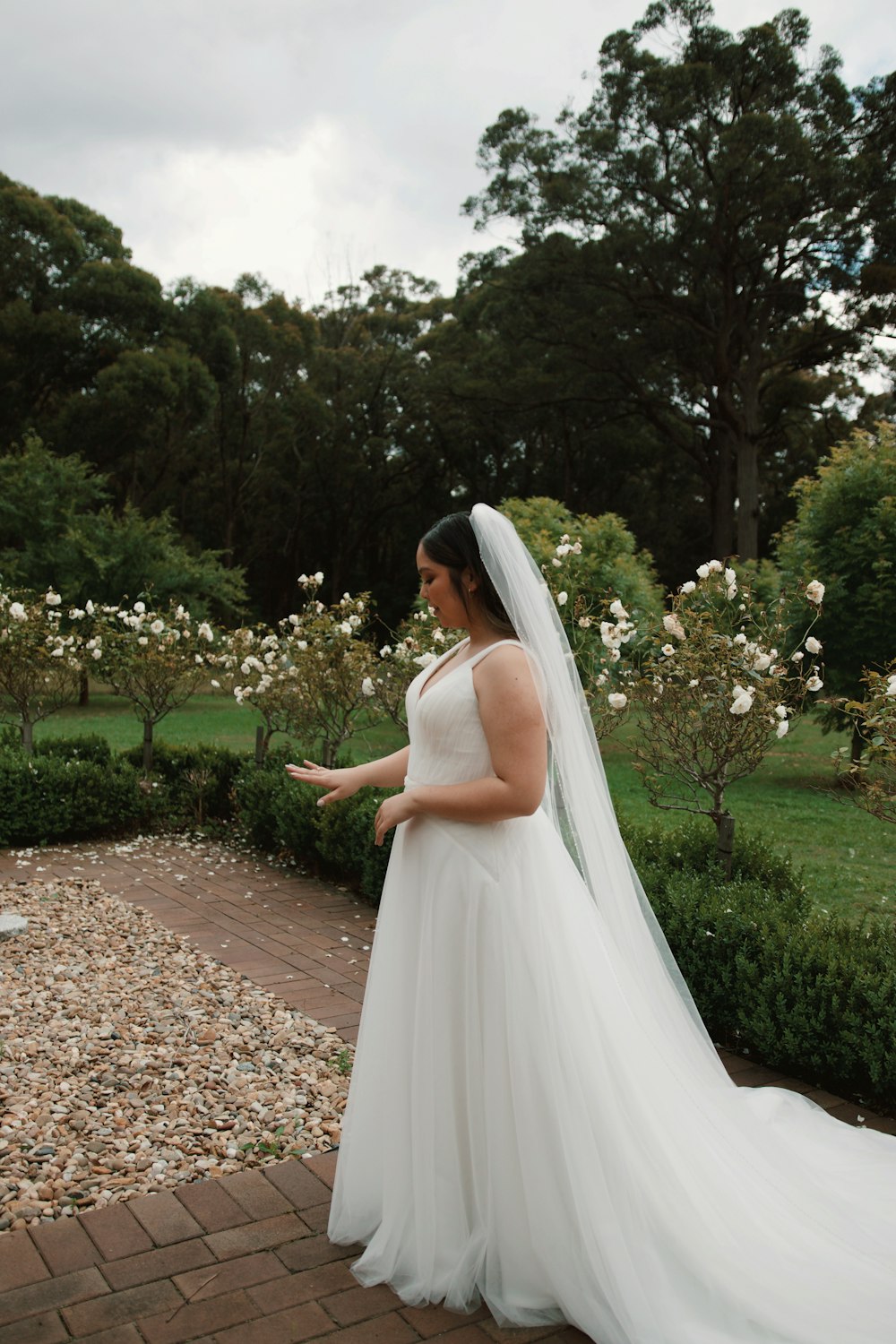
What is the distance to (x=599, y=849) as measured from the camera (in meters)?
3.02

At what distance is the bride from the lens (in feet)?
8.20

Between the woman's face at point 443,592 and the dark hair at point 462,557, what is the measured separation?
0.04 feet

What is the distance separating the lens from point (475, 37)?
6.53m

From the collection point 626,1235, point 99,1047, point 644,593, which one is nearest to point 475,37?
point 99,1047

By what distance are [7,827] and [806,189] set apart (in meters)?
19.9

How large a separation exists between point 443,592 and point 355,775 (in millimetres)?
637

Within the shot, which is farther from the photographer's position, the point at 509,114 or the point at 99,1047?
the point at 509,114

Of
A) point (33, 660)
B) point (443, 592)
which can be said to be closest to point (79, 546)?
point (33, 660)

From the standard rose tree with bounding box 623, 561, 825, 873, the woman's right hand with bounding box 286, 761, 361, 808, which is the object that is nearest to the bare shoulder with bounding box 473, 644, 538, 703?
the woman's right hand with bounding box 286, 761, 361, 808

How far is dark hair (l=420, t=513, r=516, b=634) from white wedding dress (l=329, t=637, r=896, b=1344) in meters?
0.16

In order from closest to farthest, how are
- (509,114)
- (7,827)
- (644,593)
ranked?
(7,827)
(644,593)
(509,114)

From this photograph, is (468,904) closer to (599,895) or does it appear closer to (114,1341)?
(599,895)

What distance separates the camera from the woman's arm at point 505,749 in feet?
8.77

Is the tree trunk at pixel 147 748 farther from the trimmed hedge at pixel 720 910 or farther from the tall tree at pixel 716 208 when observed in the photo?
the tall tree at pixel 716 208
